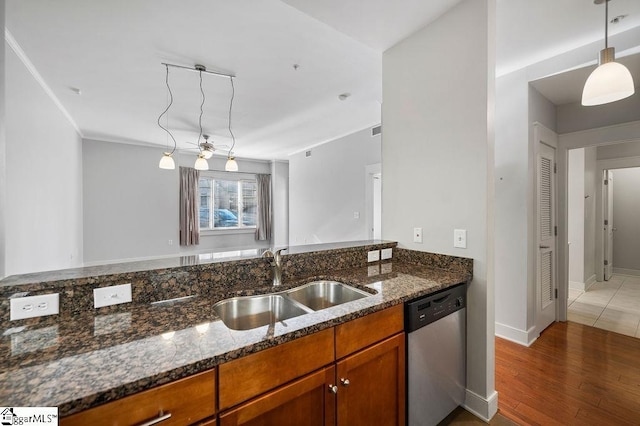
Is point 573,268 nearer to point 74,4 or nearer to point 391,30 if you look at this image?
point 391,30

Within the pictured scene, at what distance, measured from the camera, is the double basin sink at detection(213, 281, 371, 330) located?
1352 millimetres

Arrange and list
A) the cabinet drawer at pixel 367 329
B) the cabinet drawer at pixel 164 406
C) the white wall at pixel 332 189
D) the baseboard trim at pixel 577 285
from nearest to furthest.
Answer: the cabinet drawer at pixel 164 406 < the cabinet drawer at pixel 367 329 < the baseboard trim at pixel 577 285 < the white wall at pixel 332 189

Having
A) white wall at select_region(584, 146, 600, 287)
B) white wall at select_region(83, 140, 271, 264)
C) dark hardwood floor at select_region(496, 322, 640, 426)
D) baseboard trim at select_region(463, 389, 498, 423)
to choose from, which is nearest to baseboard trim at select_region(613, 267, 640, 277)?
white wall at select_region(584, 146, 600, 287)

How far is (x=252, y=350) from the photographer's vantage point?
0.88 metres

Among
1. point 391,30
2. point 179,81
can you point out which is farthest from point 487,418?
point 179,81

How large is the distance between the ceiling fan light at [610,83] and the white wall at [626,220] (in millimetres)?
5505

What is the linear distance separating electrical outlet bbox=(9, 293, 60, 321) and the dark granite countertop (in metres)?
0.04

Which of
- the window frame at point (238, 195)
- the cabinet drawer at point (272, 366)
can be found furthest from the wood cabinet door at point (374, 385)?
the window frame at point (238, 195)

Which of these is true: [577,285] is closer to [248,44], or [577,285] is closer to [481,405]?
[481,405]

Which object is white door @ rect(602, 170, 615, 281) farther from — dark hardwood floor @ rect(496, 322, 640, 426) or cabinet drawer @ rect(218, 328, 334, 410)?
cabinet drawer @ rect(218, 328, 334, 410)

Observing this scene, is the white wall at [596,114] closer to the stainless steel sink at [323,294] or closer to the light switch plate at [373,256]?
the light switch plate at [373,256]

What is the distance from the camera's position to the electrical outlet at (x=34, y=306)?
3.29 ft

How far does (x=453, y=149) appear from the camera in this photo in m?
1.80

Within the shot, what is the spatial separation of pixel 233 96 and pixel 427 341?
3.60m
